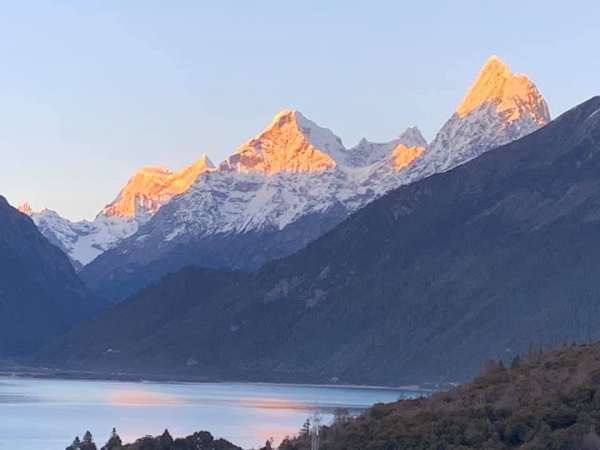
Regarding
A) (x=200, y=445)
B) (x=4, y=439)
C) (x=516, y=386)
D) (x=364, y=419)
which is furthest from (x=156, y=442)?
(x=4, y=439)

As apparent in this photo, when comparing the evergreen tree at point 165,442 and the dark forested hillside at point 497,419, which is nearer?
the dark forested hillside at point 497,419

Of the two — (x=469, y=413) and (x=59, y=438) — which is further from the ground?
(x=59, y=438)

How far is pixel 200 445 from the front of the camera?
13975cm

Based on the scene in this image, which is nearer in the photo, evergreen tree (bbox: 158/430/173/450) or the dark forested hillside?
the dark forested hillside

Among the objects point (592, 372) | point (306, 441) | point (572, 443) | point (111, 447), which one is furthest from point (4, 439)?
point (572, 443)

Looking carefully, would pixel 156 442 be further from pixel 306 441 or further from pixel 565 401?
pixel 565 401

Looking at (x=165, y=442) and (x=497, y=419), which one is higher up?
(x=165, y=442)

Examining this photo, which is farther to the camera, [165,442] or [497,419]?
[165,442]

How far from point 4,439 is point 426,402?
67.3m

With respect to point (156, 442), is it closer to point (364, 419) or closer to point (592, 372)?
point (364, 419)

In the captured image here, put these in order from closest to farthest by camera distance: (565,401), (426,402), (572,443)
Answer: (572,443)
(565,401)
(426,402)

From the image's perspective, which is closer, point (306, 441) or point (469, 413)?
point (469, 413)

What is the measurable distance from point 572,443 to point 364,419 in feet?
86.7

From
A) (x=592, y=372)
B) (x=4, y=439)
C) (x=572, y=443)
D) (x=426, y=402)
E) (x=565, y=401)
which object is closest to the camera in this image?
(x=572, y=443)
